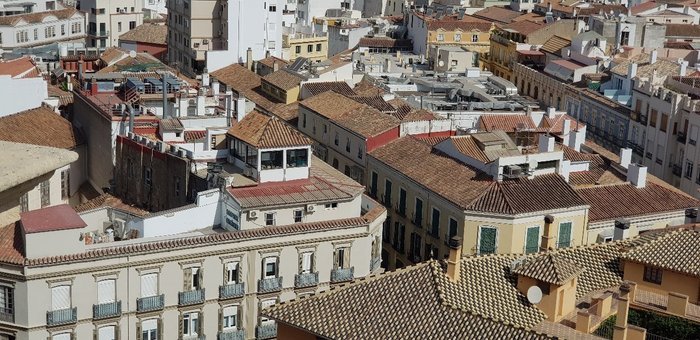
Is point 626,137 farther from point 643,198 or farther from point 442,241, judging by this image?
point 442,241

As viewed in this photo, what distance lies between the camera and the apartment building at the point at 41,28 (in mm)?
109500

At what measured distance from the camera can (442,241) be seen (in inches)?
1982

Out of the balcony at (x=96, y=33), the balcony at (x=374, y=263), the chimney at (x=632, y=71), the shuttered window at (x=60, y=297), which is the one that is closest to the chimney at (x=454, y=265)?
the shuttered window at (x=60, y=297)

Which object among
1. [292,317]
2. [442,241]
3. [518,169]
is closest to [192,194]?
[442,241]

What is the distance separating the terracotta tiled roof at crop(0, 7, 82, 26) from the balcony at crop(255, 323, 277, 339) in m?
74.9

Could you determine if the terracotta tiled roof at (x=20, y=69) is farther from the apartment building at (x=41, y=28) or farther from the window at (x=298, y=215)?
the apartment building at (x=41, y=28)

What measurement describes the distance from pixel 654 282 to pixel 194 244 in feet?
58.0

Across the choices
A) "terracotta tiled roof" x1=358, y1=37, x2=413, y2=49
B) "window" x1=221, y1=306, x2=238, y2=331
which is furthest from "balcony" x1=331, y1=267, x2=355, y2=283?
"terracotta tiled roof" x1=358, y1=37, x2=413, y2=49

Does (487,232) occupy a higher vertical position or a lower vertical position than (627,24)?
lower

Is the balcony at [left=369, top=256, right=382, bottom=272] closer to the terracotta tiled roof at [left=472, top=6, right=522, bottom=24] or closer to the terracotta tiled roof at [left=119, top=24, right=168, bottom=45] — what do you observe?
the terracotta tiled roof at [left=119, top=24, right=168, bottom=45]

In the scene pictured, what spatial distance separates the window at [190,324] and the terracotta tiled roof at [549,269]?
15.8 m

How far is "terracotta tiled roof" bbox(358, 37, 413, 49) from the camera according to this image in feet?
343

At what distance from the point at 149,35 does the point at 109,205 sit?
59577 mm

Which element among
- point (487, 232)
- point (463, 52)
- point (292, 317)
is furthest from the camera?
point (463, 52)
